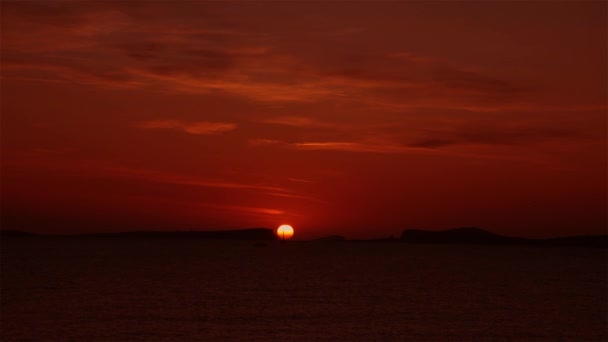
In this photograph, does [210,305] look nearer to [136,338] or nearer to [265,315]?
[265,315]

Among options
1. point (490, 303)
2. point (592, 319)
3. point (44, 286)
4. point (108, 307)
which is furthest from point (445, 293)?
point (44, 286)

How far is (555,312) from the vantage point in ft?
211

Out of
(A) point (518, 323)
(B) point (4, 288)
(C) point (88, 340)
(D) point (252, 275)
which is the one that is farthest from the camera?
(D) point (252, 275)

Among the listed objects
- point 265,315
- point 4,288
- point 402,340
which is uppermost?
point 4,288

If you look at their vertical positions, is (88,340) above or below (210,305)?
below

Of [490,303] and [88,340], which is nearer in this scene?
[88,340]

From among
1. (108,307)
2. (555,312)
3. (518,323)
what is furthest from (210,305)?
(555,312)

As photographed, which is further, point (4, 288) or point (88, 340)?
point (4, 288)

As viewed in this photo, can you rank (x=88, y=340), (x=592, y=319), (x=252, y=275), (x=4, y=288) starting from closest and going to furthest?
(x=88, y=340)
(x=592, y=319)
(x=4, y=288)
(x=252, y=275)

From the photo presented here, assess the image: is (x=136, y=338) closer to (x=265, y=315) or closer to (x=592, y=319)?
(x=265, y=315)

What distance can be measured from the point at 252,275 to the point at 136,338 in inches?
2439

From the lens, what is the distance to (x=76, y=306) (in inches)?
2392

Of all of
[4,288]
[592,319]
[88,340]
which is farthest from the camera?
[4,288]

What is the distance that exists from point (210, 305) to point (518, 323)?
79.0 ft
